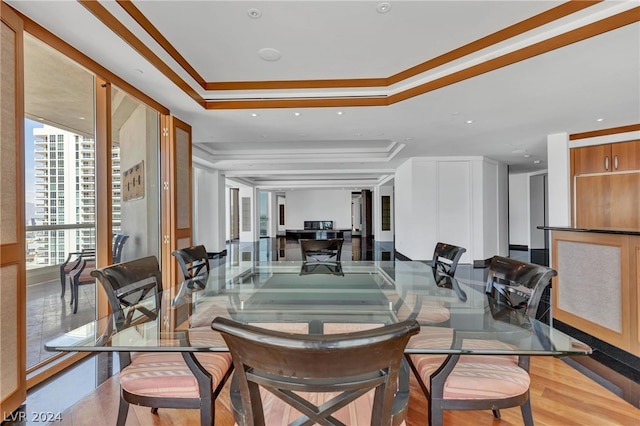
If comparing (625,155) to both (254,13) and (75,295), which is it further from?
(75,295)

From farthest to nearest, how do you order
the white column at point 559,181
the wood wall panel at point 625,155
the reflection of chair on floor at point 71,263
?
1. the white column at point 559,181
2. the wood wall panel at point 625,155
3. the reflection of chair on floor at point 71,263

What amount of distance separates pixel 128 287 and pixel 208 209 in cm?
665

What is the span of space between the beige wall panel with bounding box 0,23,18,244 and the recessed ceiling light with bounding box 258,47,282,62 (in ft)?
5.47

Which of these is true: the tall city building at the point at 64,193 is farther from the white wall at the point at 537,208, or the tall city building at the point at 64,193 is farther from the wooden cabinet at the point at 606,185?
the white wall at the point at 537,208

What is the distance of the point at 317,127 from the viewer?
4281mm

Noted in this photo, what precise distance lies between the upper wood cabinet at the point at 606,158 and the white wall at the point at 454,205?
7.12ft

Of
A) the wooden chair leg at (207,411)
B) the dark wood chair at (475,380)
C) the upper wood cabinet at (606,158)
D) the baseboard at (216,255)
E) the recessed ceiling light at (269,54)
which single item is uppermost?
the recessed ceiling light at (269,54)

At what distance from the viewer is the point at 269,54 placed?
2678 mm

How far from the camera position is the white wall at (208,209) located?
786cm

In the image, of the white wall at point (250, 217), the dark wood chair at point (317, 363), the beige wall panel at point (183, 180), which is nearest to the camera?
the dark wood chair at point (317, 363)

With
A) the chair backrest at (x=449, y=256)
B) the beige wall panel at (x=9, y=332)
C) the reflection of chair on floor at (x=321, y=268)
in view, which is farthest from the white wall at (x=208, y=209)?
the chair backrest at (x=449, y=256)

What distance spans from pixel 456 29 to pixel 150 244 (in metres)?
3.99

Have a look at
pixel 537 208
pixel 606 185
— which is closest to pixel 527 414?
pixel 606 185

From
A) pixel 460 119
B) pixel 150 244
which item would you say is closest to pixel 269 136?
pixel 150 244
